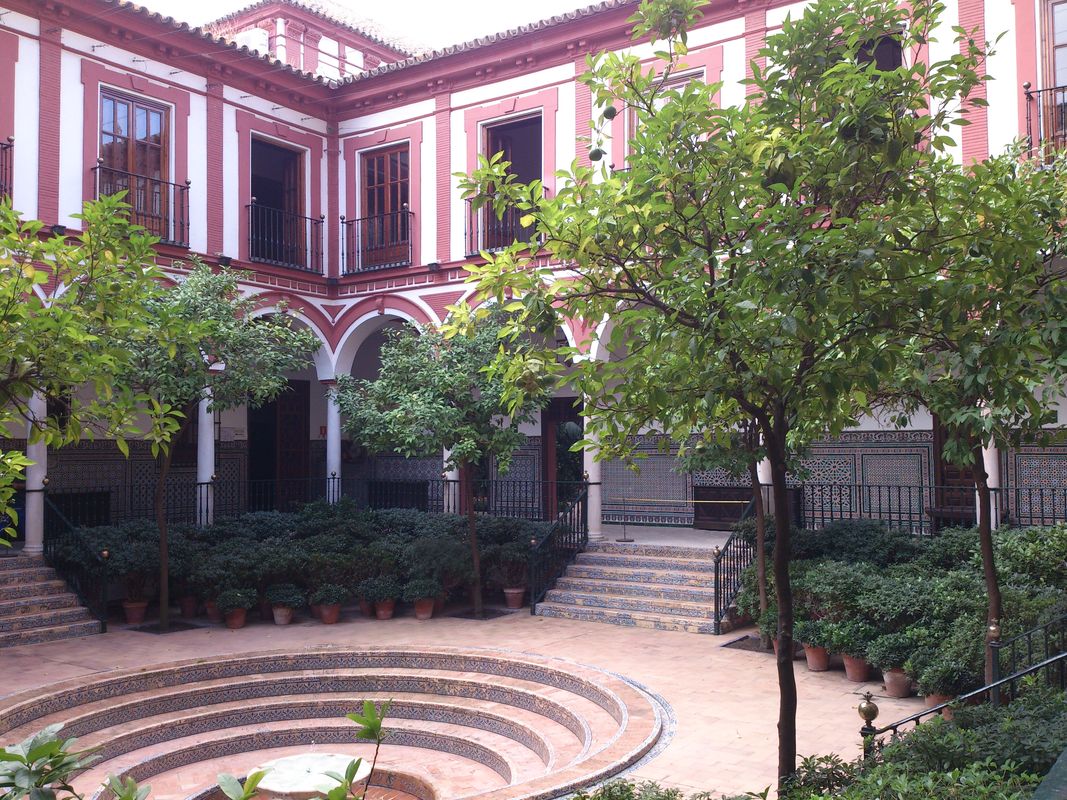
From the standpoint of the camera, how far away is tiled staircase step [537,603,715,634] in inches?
456

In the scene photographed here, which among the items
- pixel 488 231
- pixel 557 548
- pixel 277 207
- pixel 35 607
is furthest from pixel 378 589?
pixel 277 207

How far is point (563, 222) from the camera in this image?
5.28 metres

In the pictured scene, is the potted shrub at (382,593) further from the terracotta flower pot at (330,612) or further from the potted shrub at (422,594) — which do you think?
the terracotta flower pot at (330,612)

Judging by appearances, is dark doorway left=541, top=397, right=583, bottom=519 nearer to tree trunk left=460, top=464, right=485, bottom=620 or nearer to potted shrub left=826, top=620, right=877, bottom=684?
tree trunk left=460, top=464, right=485, bottom=620

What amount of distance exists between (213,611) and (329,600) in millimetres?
1546

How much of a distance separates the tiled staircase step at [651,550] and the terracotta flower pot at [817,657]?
3.43 m

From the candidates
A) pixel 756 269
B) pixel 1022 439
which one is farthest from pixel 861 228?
pixel 1022 439

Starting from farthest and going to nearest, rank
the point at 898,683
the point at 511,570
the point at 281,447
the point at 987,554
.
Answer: the point at 281,447
the point at 511,570
the point at 898,683
the point at 987,554

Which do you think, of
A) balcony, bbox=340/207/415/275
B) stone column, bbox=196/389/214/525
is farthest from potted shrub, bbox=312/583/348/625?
balcony, bbox=340/207/415/275

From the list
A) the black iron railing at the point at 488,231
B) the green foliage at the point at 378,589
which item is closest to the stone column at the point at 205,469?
the green foliage at the point at 378,589

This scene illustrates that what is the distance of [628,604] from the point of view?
12438 millimetres

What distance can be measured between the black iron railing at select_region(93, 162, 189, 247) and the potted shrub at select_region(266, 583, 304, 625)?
231 inches

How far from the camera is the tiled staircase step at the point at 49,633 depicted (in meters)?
11.2

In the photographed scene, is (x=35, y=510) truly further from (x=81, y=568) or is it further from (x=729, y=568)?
(x=729, y=568)
